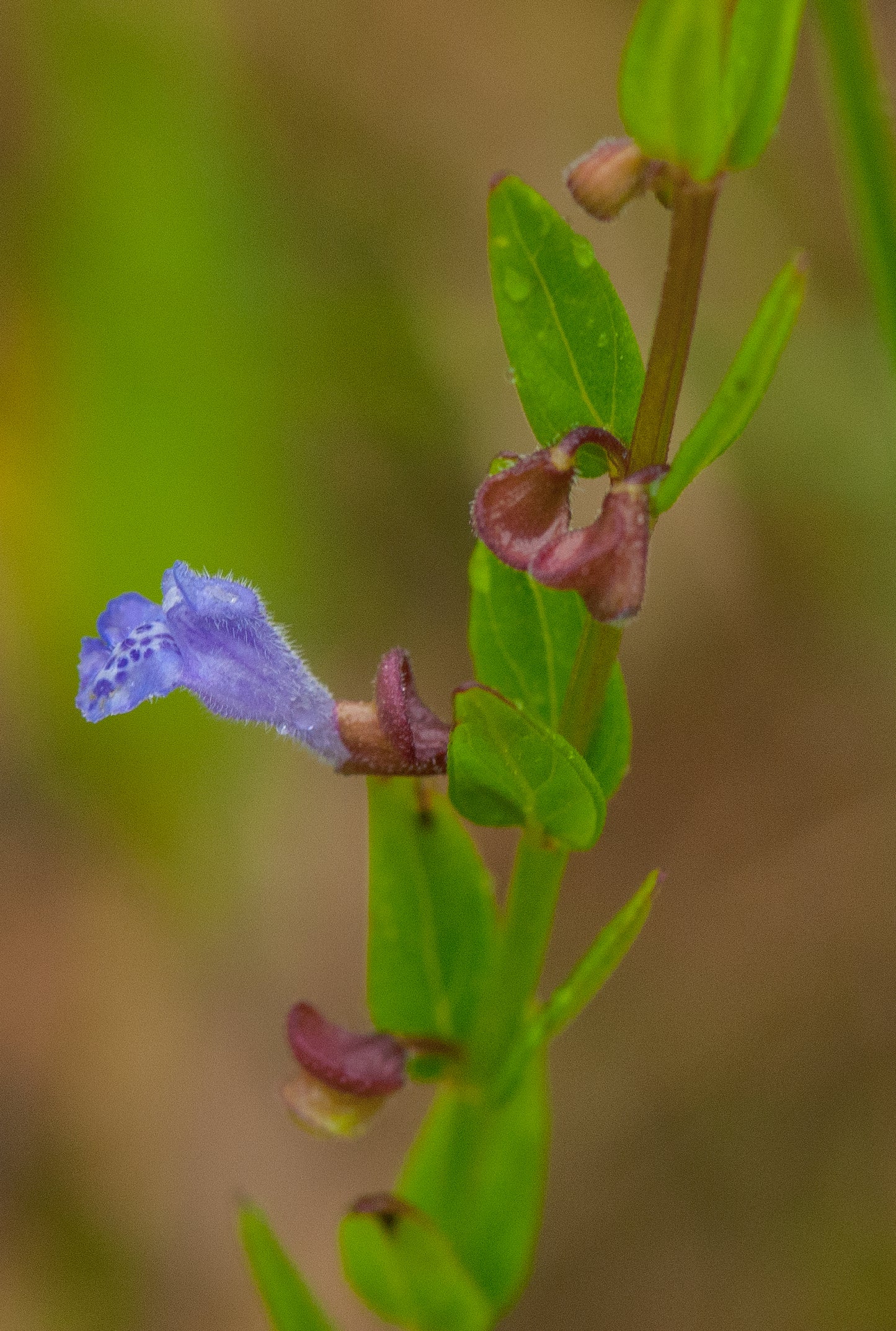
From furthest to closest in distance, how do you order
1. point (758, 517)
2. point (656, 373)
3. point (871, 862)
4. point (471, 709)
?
point (758, 517), point (871, 862), point (471, 709), point (656, 373)

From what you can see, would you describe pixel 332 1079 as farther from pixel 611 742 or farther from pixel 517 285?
pixel 517 285

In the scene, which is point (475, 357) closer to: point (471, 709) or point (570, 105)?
point (570, 105)

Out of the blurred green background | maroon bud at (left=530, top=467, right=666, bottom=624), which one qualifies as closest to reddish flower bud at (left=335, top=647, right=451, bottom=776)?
maroon bud at (left=530, top=467, right=666, bottom=624)

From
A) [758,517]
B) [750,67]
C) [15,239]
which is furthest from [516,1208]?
[15,239]

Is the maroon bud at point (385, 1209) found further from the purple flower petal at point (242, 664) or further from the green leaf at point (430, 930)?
the purple flower petal at point (242, 664)

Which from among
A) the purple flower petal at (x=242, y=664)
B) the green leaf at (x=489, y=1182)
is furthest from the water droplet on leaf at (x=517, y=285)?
the green leaf at (x=489, y=1182)

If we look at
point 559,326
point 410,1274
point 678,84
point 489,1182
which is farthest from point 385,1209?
point 678,84
